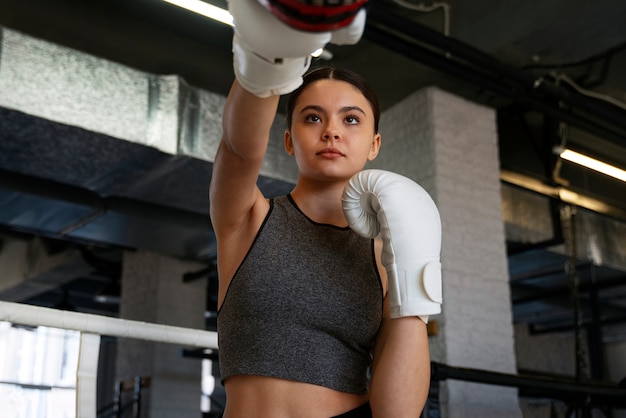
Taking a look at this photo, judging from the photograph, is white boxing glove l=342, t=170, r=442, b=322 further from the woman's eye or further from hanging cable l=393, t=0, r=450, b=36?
hanging cable l=393, t=0, r=450, b=36

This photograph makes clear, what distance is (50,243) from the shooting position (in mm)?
7102

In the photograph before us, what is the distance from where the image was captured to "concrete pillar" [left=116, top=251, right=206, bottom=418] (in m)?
6.21

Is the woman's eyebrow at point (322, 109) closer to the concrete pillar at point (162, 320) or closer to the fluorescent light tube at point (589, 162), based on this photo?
the fluorescent light tube at point (589, 162)

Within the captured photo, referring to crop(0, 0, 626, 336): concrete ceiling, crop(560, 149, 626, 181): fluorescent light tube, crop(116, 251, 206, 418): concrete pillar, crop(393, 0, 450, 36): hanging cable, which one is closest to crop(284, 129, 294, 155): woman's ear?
crop(0, 0, 626, 336): concrete ceiling

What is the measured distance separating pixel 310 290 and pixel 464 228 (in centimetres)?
344

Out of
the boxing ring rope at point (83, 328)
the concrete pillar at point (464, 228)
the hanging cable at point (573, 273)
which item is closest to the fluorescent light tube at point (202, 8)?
the concrete pillar at point (464, 228)

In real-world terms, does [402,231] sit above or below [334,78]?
below

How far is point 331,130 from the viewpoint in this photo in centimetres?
103

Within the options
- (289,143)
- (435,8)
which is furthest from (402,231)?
(435,8)

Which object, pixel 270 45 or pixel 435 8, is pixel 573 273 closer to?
pixel 435 8

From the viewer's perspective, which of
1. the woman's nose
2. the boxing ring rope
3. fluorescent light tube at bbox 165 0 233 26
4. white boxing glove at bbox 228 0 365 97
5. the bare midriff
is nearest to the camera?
white boxing glove at bbox 228 0 365 97

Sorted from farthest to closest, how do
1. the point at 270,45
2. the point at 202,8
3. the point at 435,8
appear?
1. the point at 435,8
2. the point at 202,8
3. the point at 270,45

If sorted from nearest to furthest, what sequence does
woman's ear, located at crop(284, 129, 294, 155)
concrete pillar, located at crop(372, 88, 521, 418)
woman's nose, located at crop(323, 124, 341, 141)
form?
woman's nose, located at crop(323, 124, 341, 141)
woman's ear, located at crop(284, 129, 294, 155)
concrete pillar, located at crop(372, 88, 521, 418)

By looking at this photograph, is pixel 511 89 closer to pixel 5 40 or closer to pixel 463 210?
pixel 463 210
